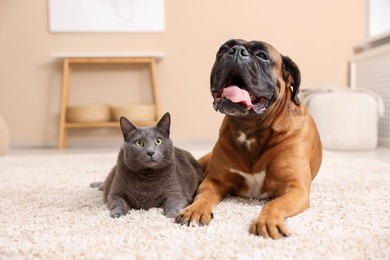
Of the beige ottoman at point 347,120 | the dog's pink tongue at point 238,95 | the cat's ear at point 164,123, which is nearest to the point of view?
the dog's pink tongue at point 238,95

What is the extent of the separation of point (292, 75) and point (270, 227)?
2.24ft

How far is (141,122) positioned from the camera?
4.20 m

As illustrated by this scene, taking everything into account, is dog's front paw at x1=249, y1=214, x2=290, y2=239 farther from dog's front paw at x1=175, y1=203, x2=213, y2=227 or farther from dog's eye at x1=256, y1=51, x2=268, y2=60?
dog's eye at x1=256, y1=51, x2=268, y2=60

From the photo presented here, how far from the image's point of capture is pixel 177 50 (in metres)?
4.79

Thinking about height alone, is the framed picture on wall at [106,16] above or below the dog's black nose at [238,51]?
above

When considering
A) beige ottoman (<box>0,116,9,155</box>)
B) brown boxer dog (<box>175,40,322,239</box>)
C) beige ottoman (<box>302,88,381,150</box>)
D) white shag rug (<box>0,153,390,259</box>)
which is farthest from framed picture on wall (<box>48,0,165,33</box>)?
brown boxer dog (<box>175,40,322,239</box>)

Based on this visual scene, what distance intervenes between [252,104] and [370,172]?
1171 millimetres

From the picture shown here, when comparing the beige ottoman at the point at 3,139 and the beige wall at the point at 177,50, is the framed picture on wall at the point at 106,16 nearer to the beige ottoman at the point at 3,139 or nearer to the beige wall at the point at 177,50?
the beige wall at the point at 177,50

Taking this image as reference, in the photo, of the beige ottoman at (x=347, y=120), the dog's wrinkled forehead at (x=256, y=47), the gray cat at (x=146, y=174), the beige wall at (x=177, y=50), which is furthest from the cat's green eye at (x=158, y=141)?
the beige wall at (x=177, y=50)

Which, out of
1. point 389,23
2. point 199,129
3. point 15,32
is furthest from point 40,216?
point 389,23

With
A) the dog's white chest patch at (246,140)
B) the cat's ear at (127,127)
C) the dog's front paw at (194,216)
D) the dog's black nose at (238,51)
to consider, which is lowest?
the dog's front paw at (194,216)

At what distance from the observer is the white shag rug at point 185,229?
A: 943mm

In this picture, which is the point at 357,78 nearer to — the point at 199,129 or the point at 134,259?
the point at 199,129

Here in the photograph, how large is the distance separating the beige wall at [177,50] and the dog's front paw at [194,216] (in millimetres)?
3577
